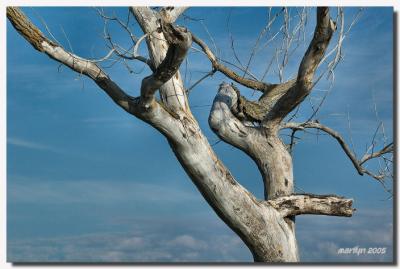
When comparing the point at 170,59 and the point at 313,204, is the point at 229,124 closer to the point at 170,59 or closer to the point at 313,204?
the point at 313,204

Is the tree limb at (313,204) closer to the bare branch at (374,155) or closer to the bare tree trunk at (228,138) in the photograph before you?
the bare tree trunk at (228,138)

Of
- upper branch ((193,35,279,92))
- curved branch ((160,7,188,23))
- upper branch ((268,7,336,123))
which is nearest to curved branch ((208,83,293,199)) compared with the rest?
upper branch ((268,7,336,123))

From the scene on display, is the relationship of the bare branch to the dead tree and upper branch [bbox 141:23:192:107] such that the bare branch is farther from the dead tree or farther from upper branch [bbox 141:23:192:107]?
upper branch [bbox 141:23:192:107]

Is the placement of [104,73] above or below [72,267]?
above

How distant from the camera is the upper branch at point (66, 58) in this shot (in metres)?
3.96

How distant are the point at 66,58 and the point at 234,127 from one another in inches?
59.8

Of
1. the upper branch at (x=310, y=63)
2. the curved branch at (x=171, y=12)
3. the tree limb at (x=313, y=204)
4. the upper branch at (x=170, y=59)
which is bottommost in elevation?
the tree limb at (x=313, y=204)

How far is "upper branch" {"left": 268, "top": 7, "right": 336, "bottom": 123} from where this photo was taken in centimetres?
354

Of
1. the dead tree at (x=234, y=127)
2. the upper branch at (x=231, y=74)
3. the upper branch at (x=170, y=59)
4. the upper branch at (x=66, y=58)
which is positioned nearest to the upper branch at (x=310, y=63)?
the dead tree at (x=234, y=127)

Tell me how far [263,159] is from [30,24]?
7.01ft

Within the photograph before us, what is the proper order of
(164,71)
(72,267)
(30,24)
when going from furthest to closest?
(72,267), (30,24), (164,71)
